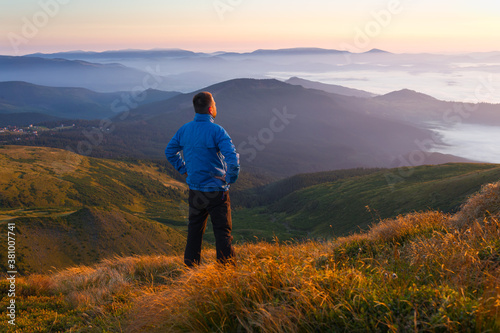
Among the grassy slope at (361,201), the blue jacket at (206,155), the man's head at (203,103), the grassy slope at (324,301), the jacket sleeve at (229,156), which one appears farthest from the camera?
the grassy slope at (361,201)

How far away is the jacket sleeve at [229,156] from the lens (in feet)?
19.3

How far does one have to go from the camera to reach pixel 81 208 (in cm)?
4688

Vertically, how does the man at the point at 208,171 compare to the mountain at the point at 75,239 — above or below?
→ above

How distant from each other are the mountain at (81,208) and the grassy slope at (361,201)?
18.5m

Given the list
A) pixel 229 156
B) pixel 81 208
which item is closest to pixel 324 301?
pixel 229 156

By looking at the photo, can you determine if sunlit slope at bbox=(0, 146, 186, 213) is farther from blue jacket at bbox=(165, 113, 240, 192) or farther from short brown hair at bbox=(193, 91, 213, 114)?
short brown hair at bbox=(193, 91, 213, 114)

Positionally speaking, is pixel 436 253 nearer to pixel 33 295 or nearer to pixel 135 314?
pixel 135 314

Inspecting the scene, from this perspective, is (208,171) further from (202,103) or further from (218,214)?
(202,103)

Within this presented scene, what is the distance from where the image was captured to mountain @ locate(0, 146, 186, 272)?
36.3m

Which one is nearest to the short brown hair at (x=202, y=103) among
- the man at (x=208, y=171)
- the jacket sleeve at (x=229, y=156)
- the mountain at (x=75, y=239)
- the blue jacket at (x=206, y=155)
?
the man at (x=208, y=171)

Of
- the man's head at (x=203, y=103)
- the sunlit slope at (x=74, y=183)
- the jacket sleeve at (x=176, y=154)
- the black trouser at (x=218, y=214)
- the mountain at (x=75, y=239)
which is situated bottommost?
the sunlit slope at (x=74, y=183)

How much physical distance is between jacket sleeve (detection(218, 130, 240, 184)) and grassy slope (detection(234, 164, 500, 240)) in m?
40.3

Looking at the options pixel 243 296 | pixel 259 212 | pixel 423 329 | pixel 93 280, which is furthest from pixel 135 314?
Result: pixel 259 212

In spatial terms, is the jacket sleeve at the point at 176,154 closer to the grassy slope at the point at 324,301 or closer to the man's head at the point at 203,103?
the man's head at the point at 203,103
